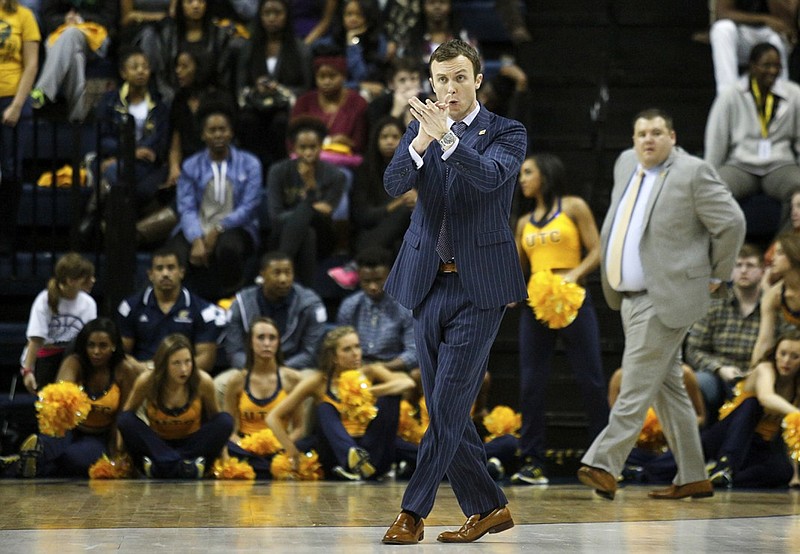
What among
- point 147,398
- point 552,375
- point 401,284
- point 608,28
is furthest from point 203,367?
point 608,28

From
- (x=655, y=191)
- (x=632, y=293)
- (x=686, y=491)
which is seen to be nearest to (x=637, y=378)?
(x=632, y=293)

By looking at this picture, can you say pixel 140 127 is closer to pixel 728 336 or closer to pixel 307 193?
Answer: pixel 307 193

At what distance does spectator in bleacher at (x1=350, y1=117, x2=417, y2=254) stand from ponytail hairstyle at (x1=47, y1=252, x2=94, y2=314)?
2077 millimetres

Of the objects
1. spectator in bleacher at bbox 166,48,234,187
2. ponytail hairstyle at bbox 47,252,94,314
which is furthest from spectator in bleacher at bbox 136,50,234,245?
ponytail hairstyle at bbox 47,252,94,314

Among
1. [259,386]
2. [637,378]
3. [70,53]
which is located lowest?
[259,386]

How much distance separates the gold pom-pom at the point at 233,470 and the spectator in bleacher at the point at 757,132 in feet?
14.4

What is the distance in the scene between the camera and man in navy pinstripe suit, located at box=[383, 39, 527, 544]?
5555mm

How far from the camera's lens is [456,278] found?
5.67 m

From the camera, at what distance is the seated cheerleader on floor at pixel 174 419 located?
8.91 m

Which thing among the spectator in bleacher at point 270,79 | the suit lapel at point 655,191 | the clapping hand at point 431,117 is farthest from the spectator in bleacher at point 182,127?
the clapping hand at point 431,117

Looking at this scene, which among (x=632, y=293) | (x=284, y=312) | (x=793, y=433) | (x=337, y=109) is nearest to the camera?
(x=632, y=293)

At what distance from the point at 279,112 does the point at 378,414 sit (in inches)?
148

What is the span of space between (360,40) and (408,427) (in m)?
4.45

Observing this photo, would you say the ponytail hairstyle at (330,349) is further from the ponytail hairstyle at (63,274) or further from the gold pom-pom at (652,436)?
the gold pom-pom at (652,436)
